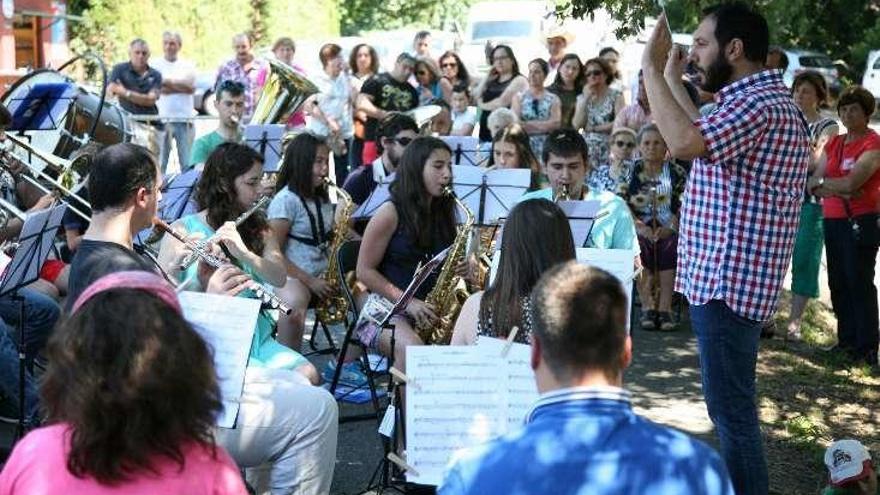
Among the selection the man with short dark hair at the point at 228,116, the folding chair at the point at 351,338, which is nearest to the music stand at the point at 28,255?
the folding chair at the point at 351,338

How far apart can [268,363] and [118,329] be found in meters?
2.54

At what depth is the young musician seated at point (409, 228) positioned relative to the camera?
589 cm

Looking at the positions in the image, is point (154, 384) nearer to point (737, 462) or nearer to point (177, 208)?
point (737, 462)

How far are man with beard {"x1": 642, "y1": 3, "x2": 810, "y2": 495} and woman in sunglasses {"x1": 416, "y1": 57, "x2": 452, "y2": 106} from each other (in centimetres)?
821

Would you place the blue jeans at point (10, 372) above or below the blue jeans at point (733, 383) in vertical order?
below

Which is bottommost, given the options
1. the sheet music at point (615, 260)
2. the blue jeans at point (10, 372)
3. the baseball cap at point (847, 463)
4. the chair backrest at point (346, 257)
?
the blue jeans at point (10, 372)

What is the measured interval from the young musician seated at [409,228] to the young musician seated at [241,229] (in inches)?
20.3

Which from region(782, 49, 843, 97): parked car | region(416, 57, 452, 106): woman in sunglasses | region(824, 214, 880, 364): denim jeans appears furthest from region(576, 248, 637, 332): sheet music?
region(782, 49, 843, 97): parked car

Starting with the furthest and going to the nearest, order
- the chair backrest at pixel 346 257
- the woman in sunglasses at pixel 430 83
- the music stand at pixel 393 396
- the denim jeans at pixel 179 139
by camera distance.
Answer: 1. the denim jeans at pixel 179 139
2. the woman in sunglasses at pixel 430 83
3. the chair backrest at pixel 346 257
4. the music stand at pixel 393 396

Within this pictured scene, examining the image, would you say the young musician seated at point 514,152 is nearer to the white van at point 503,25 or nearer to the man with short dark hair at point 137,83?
the man with short dark hair at point 137,83

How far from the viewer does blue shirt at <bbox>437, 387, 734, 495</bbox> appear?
2.25 metres

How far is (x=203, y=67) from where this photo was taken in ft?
81.9

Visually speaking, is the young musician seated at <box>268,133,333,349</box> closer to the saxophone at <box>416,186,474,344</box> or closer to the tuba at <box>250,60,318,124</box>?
the saxophone at <box>416,186,474,344</box>

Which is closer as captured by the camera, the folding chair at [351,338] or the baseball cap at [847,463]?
the baseball cap at [847,463]
